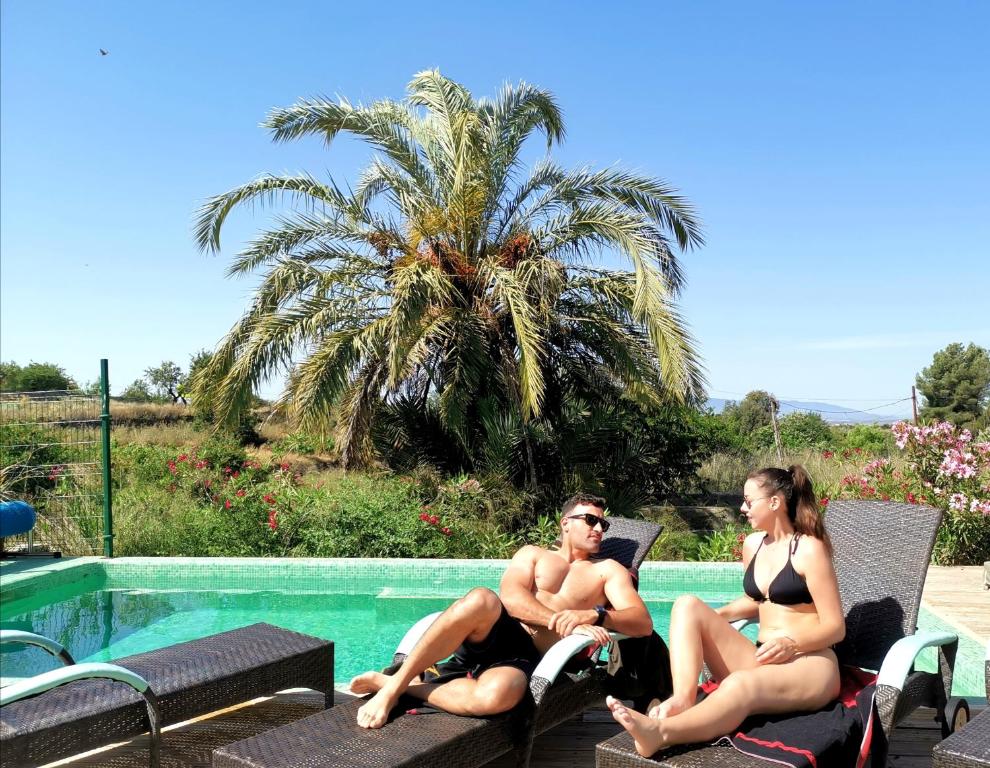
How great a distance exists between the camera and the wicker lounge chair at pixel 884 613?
2.71 meters

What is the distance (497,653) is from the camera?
3379 mm

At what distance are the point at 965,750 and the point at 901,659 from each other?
0.61m

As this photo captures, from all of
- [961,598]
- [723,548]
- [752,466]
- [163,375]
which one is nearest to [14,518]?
[723,548]

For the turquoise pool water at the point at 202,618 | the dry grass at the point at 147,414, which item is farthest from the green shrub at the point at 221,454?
the dry grass at the point at 147,414

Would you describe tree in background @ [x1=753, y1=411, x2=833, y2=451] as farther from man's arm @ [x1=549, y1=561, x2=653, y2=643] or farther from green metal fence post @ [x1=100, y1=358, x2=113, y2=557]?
man's arm @ [x1=549, y1=561, x2=653, y2=643]

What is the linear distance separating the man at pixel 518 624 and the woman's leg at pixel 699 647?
1.47 feet

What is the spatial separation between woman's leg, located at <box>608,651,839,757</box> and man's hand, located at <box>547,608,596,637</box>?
653 mm

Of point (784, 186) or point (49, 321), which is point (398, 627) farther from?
point (49, 321)

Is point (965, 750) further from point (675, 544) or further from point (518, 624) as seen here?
point (675, 544)

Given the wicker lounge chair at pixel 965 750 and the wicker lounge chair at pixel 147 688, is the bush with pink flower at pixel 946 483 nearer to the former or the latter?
the wicker lounge chair at pixel 965 750

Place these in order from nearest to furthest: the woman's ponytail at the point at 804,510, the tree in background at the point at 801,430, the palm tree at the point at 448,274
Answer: the woman's ponytail at the point at 804,510
the palm tree at the point at 448,274
the tree in background at the point at 801,430

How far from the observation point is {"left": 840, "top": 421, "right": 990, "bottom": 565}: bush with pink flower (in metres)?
7.11

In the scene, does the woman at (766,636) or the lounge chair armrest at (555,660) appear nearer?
the woman at (766,636)

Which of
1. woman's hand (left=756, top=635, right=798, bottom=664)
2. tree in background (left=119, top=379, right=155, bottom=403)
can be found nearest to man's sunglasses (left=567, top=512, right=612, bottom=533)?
woman's hand (left=756, top=635, right=798, bottom=664)
